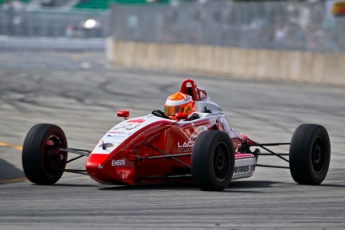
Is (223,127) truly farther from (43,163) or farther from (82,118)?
(82,118)

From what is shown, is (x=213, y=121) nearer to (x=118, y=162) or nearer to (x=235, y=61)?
(x=118, y=162)

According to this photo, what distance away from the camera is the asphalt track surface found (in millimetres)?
7680

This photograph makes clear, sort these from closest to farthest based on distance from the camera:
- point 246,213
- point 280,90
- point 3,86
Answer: point 246,213 → point 3,86 → point 280,90

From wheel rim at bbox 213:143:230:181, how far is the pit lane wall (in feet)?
60.5

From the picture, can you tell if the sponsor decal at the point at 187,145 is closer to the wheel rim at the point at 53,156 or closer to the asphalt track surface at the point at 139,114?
the asphalt track surface at the point at 139,114

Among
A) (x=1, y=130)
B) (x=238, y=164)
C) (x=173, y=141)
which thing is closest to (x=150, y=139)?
(x=173, y=141)

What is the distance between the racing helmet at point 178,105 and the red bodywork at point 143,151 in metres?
0.25

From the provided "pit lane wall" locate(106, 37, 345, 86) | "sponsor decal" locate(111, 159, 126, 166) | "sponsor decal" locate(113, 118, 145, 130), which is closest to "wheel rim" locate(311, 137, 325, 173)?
"sponsor decal" locate(113, 118, 145, 130)

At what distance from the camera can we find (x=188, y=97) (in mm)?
11070

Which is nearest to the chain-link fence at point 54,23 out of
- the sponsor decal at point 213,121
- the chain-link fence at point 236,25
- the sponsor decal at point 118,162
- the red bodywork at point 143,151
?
the chain-link fence at point 236,25

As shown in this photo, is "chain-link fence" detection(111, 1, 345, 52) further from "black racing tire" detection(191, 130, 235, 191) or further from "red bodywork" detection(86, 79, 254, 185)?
"black racing tire" detection(191, 130, 235, 191)

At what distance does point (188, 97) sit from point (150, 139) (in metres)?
1.22

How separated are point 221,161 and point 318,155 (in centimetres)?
180

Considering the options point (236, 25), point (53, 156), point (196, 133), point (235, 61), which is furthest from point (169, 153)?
point (236, 25)
